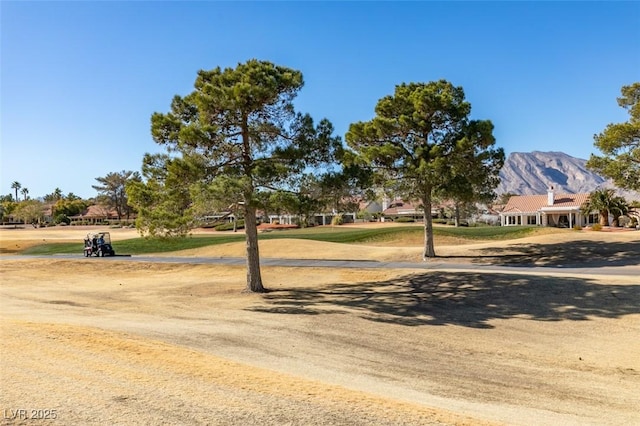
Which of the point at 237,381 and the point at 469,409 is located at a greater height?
the point at 237,381

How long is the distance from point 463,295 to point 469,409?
1278 centimetres

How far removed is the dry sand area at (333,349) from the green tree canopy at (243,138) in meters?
4.78

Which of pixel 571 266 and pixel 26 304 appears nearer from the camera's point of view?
pixel 26 304

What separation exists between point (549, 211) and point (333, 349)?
70.2 metres

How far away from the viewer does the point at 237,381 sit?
305 inches

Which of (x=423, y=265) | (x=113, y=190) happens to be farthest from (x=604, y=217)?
(x=113, y=190)

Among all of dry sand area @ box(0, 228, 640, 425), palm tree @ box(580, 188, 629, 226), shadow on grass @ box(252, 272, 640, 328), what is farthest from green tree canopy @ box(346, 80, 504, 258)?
palm tree @ box(580, 188, 629, 226)

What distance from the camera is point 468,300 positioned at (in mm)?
19078

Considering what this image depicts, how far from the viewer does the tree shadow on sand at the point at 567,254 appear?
2742 cm

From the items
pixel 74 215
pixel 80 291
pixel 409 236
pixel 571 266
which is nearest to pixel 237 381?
pixel 80 291

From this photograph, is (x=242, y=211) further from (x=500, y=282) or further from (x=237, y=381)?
(x=237, y=381)

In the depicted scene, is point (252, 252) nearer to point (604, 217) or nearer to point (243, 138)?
point (243, 138)

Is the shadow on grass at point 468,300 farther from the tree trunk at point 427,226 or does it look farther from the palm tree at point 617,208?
the palm tree at point 617,208

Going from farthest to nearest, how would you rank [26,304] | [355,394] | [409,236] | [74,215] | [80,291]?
[74,215] < [409,236] < [80,291] < [26,304] < [355,394]
